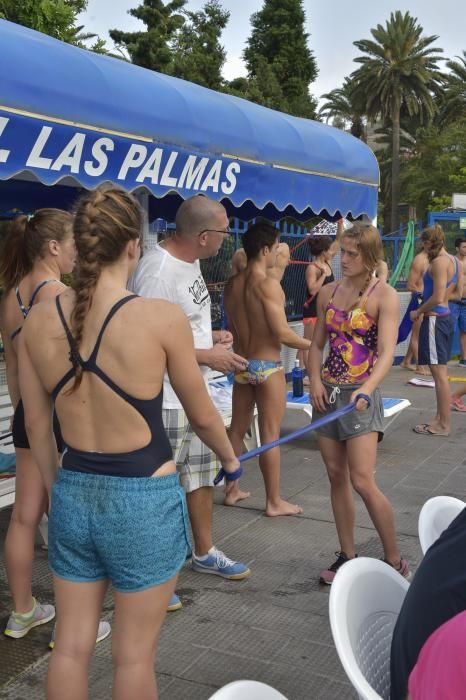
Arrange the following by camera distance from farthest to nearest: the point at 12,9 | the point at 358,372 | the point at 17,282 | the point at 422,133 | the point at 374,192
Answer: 1. the point at 422,133
2. the point at 12,9
3. the point at 374,192
4. the point at 358,372
5. the point at 17,282

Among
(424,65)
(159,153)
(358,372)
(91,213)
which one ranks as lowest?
(358,372)

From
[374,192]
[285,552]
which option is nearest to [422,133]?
[374,192]

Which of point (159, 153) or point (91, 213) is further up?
point (159, 153)

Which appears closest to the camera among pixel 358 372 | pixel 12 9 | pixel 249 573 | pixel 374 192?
pixel 358 372

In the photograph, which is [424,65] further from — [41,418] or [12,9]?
[41,418]

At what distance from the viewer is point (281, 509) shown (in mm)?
4988

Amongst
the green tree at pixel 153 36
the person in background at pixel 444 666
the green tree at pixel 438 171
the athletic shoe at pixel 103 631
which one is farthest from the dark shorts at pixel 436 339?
the green tree at pixel 438 171

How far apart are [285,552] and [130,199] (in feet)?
8.94

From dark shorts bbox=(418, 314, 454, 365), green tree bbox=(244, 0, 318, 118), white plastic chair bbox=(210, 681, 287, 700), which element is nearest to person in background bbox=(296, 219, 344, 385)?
dark shorts bbox=(418, 314, 454, 365)

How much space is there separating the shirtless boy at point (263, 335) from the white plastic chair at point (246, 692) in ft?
10.4

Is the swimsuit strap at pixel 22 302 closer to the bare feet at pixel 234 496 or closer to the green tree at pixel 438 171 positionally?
the bare feet at pixel 234 496

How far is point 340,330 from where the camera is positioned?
3.86 metres

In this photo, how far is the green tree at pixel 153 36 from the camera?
88.4 ft

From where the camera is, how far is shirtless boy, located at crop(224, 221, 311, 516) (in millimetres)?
4766
